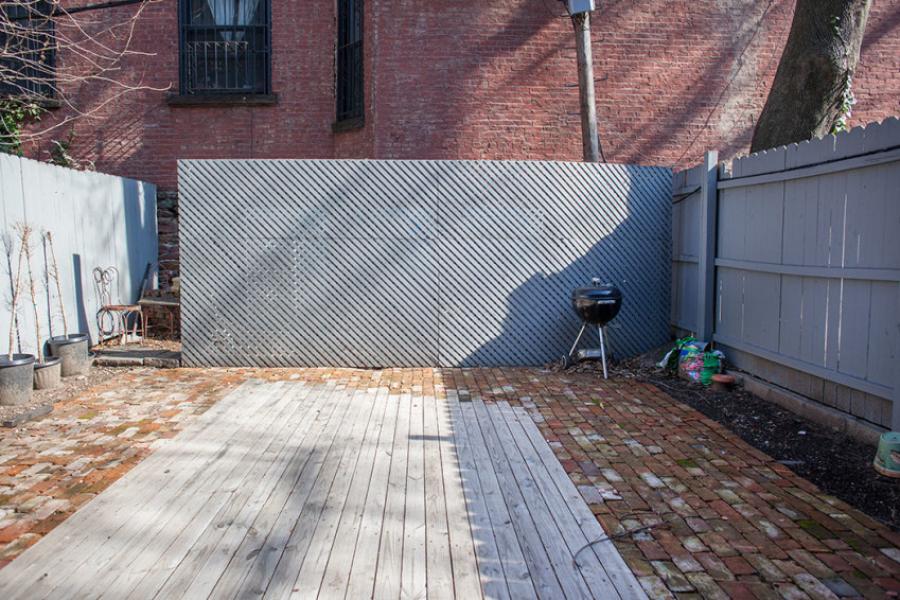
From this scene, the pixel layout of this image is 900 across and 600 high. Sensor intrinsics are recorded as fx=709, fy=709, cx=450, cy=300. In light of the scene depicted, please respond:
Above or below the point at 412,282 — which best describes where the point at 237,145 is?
above

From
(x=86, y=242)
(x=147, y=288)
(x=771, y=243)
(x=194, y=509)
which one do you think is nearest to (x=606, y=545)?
(x=194, y=509)

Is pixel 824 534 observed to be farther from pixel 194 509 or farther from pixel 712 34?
pixel 712 34

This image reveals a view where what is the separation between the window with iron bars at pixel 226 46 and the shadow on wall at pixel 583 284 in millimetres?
6138

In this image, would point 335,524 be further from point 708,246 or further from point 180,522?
point 708,246

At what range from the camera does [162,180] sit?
38.8 feet

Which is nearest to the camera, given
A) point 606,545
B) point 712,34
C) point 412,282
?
point 606,545

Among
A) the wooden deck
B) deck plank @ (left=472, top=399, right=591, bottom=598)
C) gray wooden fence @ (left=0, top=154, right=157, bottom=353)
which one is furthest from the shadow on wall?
gray wooden fence @ (left=0, top=154, right=157, bottom=353)

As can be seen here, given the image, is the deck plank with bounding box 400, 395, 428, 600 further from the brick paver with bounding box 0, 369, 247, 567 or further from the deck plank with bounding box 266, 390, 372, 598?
the brick paver with bounding box 0, 369, 247, 567

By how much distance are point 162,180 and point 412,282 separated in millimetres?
5867

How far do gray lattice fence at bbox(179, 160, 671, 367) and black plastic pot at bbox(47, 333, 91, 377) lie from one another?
41.9 inches

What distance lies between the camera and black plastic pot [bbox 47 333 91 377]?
748 cm

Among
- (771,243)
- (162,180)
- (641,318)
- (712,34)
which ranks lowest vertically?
(641,318)

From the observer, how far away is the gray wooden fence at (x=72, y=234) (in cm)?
709

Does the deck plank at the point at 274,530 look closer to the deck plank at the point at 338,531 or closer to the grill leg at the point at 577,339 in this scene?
the deck plank at the point at 338,531
